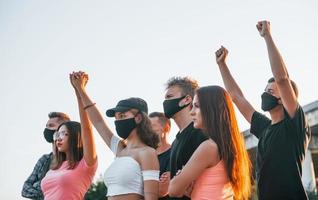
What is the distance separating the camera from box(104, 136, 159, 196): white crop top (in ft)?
14.4

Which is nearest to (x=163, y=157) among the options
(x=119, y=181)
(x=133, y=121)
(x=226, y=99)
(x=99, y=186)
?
(x=133, y=121)

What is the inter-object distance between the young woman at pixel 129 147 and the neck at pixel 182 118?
10.9 inches

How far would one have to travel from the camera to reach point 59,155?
5.98 metres

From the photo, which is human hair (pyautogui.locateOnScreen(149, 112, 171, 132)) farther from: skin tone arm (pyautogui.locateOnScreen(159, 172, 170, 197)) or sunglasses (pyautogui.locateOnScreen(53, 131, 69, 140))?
skin tone arm (pyautogui.locateOnScreen(159, 172, 170, 197))

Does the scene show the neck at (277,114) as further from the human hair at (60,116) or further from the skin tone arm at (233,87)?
the human hair at (60,116)

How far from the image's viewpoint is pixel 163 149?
6.14m

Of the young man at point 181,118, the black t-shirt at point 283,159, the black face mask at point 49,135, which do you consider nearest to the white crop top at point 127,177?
the young man at point 181,118

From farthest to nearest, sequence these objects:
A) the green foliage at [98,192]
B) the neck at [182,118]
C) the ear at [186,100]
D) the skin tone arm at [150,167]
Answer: the green foliage at [98,192]
the ear at [186,100]
the neck at [182,118]
the skin tone arm at [150,167]

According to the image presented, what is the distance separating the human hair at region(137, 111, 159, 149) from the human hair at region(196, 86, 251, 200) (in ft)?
3.10

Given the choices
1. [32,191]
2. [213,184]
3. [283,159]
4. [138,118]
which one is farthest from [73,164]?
[283,159]

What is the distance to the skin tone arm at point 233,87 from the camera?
Result: 17.7 feet

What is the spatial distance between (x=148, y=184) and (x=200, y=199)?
656 millimetres

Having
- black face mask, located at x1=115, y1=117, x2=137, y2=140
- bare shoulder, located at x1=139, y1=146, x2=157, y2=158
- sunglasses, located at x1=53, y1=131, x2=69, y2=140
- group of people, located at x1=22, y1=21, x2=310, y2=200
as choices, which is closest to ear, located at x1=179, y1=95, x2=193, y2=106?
group of people, located at x1=22, y1=21, x2=310, y2=200

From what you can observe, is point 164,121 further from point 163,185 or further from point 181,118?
point 163,185
